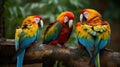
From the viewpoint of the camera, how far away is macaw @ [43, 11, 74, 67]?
5.81ft

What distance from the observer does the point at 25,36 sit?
1.69 m

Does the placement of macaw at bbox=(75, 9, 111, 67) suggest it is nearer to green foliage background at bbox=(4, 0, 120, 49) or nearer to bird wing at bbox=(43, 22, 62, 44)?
bird wing at bbox=(43, 22, 62, 44)

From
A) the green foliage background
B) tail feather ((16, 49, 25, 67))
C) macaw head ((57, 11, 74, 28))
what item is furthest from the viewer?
the green foliage background

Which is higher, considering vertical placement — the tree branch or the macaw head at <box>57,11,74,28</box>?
the macaw head at <box>57,11,74,28</box>

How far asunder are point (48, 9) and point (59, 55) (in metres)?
1.33

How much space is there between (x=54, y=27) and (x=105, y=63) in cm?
31

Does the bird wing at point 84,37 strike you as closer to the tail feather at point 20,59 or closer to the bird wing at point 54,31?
the bird wing at point 54,31

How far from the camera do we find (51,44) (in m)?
1.80

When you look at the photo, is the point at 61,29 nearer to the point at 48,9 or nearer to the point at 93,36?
the point at 93,36

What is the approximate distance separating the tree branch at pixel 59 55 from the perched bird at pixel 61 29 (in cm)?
4

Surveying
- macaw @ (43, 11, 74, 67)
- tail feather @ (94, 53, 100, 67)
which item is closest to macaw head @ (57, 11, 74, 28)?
macaw @ (43, 11, 74, 67)

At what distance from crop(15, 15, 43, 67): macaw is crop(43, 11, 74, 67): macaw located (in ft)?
0.31

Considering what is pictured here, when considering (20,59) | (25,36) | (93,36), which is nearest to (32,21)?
(25,36)

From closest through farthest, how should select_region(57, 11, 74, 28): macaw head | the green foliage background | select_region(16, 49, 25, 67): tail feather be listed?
1. select_region(16, 49, 25, 67): tail feather
2. select_region(57, 11, 74, 28): macaw head
3. the green foliage background
